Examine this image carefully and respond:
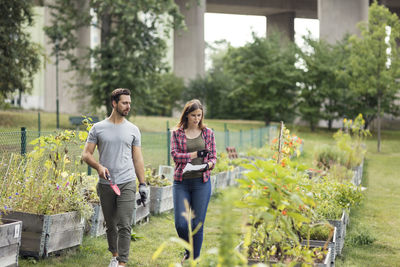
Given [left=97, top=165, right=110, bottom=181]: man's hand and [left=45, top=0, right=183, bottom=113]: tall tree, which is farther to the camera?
[left=45, top=0, right=183, bottom=113]: tall tree

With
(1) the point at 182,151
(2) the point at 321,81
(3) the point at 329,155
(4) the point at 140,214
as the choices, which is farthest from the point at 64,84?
(1) the point at 182,151

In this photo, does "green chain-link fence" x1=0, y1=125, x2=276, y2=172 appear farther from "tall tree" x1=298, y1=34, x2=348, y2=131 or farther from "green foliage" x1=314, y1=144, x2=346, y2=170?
"tall tree" x1=298, y1=34, x2=348, y2=131

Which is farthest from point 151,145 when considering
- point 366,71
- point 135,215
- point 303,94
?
point 303,94

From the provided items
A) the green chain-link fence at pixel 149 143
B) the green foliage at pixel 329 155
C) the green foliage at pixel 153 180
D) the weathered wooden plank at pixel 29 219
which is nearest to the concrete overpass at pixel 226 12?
the green chain-link fence at pixel 149 143

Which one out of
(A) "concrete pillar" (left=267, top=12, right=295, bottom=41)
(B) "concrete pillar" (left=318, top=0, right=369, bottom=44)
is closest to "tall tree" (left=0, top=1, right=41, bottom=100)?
(B) "concrete pillar" (left=318, top=0, right=369, bottom=44)

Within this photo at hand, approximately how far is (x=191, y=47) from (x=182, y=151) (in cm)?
3891

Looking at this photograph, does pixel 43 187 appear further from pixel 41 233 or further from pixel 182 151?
pixel 182 151

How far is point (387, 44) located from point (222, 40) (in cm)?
5471

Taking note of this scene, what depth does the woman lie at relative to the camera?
5.36 metres

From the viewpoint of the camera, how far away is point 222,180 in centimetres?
1158

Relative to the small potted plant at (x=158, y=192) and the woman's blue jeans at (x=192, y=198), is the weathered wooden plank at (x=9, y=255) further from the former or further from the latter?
the small potted plant at (x=158, y=192)

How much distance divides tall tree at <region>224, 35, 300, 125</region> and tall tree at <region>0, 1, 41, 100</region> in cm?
1608

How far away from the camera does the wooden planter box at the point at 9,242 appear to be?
4.94 metres

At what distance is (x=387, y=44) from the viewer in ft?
77.9
